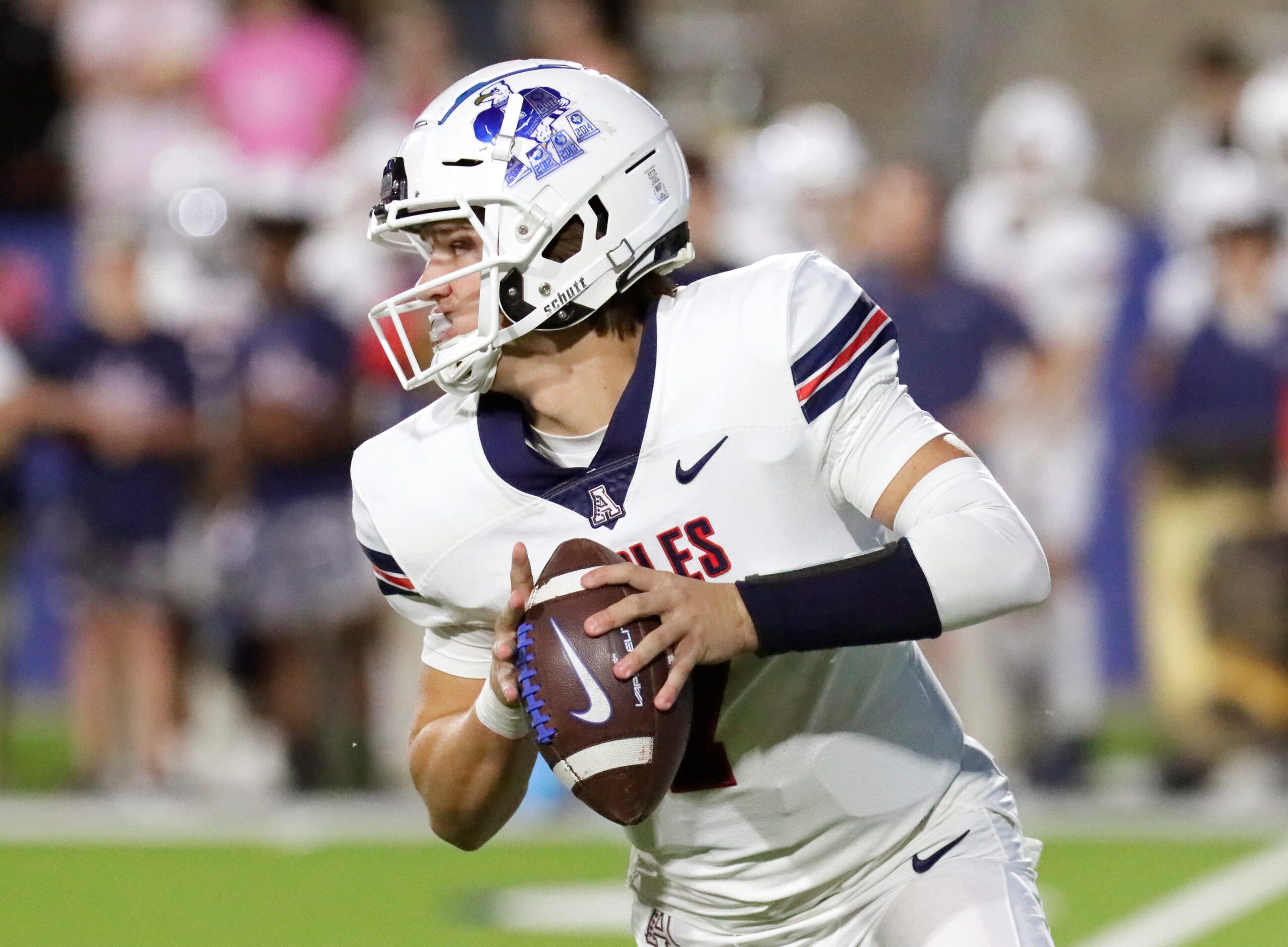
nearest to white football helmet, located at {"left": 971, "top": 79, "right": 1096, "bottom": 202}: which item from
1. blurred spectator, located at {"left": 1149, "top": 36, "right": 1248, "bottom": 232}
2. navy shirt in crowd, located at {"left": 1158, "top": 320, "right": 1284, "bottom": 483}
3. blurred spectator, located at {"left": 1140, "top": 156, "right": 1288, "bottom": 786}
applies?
blurred spectator, located at {"left": 1149, "top": 36, "right": 1248, "bottom": 232}

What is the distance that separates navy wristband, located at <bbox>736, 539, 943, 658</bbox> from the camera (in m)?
2.61

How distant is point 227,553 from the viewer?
7.50 metres

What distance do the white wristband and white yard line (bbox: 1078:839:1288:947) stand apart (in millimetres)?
2716

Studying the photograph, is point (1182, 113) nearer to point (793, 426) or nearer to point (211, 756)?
point (211, 756)

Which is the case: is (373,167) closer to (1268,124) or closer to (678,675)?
(1268,124)

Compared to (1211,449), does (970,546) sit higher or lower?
higher

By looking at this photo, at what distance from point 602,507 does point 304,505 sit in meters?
4.65

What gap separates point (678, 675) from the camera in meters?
2.58

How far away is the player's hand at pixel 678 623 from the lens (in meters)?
2.58

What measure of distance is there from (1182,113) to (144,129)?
15.8ft

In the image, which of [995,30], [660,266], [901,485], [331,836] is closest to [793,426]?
[901,485]

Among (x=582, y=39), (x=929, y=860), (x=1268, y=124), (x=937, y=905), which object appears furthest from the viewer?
(x=582, y=39)

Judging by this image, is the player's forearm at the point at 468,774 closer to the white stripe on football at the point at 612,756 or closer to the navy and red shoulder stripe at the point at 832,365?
the white stripe on football at the point at 612,756

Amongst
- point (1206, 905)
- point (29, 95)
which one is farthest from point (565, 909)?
point (29, 95)
